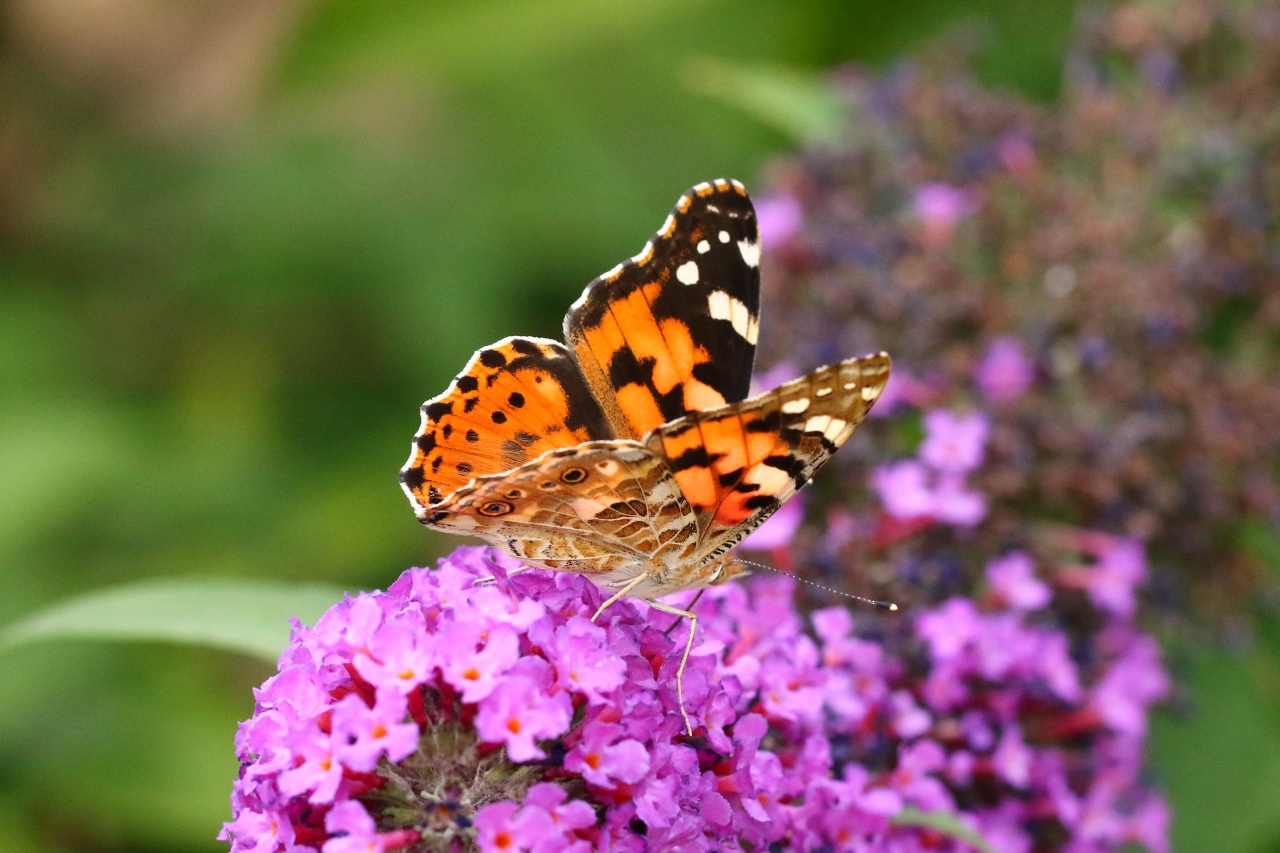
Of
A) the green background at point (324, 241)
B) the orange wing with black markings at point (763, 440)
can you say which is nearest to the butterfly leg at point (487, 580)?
the orange wing with black markings at point (763, 440)

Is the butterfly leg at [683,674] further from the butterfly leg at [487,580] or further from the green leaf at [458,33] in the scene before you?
the green leaf at [458,33]

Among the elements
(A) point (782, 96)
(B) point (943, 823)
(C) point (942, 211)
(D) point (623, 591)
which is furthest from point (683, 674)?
(A) point (782, 96)

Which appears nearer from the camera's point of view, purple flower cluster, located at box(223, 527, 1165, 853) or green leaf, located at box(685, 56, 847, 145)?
purple flower cluster, located at box(223, 527, 1165, 853)

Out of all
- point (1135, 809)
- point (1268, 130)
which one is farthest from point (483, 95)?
point (1135, 809)

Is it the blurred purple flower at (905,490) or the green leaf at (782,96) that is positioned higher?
the green leaf at (782,96)

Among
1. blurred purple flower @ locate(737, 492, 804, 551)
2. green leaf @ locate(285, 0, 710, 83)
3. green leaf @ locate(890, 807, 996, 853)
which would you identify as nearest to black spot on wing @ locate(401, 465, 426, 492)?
blurred purple flower @ locate(737, 492, 804, 551)

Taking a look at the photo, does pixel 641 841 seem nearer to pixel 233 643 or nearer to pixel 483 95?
pixel 233 643

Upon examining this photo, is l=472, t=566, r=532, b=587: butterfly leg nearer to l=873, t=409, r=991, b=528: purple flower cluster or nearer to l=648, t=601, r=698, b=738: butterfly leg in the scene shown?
l=648, t=601, r=698, b=738: butterfly leg

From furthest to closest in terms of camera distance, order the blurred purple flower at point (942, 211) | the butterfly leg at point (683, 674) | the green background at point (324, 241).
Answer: the green background at point (324, 241) < the blurred purple flower at point (942, 211) < the butterfly leg at point (683, 674)
